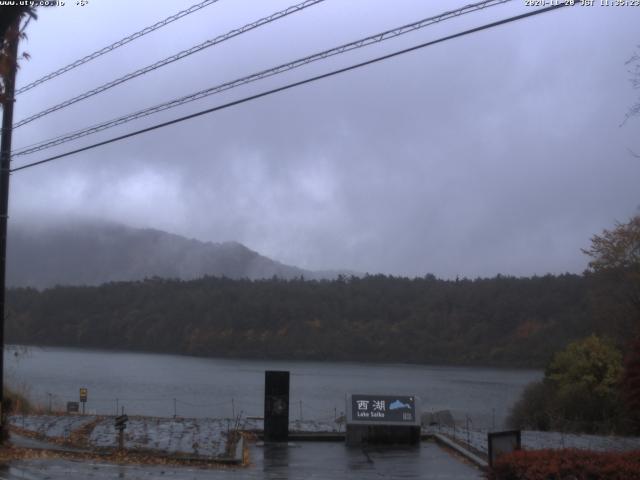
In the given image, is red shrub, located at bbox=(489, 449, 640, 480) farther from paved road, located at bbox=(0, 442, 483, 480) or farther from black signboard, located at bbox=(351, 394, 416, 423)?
black signboard, located at bbox=(351, 394, 416, 423)

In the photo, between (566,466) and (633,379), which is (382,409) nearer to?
(633,379)

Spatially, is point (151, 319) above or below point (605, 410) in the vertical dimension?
above

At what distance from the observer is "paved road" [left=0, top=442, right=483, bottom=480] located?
1609cm

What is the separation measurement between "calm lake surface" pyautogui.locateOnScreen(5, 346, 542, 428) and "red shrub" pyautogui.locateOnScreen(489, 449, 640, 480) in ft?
72.4

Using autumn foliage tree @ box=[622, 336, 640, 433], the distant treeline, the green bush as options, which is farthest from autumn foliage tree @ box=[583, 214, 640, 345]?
the distant treeline

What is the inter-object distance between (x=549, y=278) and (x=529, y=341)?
11.8m

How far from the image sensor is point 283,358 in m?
87.6

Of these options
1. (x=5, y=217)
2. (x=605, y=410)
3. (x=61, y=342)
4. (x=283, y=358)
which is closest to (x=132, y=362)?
(x=283, y=358)

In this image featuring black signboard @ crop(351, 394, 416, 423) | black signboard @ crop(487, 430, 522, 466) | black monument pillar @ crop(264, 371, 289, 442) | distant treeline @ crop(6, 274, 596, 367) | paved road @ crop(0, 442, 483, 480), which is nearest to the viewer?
black signboard @ crop(487, 430, 522, 466)

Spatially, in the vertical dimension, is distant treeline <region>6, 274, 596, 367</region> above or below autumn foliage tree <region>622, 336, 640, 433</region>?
above

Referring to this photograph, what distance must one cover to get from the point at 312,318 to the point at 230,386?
41.5 metres

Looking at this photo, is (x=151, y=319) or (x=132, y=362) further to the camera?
(x=151, y=319)

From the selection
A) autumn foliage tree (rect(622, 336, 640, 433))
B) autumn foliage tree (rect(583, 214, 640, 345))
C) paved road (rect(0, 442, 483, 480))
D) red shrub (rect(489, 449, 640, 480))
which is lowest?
paved road (rect(0, 442, 483, 480))

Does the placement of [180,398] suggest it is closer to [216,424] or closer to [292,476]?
[216,424]
